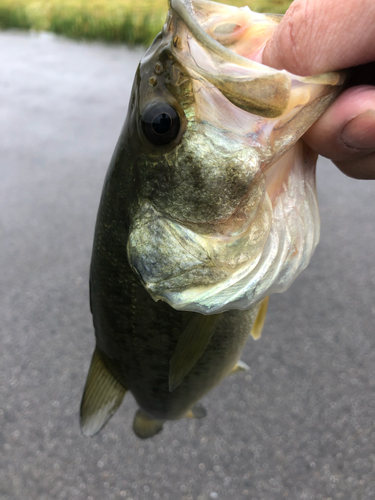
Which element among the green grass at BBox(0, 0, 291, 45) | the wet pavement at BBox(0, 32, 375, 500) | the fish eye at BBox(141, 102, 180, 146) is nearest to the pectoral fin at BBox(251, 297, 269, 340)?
the fish eye at BBox(141, 102, 180, 146)

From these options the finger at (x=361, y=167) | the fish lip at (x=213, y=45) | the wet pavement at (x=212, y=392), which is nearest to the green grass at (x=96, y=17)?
the wet pavement at (x=212, y=392)

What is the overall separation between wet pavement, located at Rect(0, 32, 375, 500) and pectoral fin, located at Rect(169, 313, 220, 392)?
3.28 feet

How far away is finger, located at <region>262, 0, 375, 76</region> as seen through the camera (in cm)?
41

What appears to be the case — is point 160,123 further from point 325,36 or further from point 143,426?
point 143,426

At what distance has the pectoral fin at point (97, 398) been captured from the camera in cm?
84

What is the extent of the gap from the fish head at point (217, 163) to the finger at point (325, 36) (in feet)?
0.09

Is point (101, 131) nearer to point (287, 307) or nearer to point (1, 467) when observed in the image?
point (287, 307)

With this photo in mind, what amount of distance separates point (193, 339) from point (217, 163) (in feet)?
1.12

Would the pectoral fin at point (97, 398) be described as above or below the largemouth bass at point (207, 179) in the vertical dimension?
below

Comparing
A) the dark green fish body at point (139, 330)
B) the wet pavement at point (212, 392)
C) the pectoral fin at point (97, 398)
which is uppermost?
the dark green fish body at point (139, 330)

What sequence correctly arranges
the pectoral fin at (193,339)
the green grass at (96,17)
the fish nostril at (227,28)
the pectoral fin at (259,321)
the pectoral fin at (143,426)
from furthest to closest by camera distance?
the green grass at (96,17) < the pectoral fin at (143,426) < the pectoral fin at (259,321) < the pectoral fin at (193,339) < the fish nostril at (227,28)

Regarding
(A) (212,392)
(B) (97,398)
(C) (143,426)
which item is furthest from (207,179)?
(A) (212,392)

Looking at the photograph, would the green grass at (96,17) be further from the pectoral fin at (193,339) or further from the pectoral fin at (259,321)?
the pectoral fin at (193,339)

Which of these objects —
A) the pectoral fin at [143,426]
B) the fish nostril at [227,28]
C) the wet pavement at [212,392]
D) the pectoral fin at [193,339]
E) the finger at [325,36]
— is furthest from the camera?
the wet pavement at [212,392]
